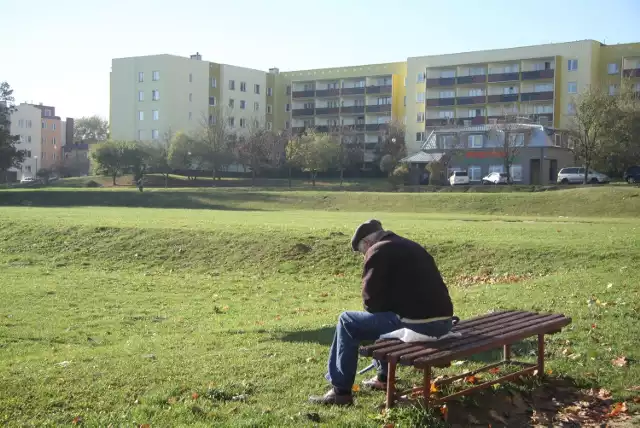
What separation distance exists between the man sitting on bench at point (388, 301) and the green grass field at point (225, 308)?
1.28 ft

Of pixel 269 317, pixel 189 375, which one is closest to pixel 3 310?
pixel 269 317

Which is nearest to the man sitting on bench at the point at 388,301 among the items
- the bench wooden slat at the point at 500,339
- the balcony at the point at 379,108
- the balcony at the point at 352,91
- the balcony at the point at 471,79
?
the bench wooden slat at the point at 500,339

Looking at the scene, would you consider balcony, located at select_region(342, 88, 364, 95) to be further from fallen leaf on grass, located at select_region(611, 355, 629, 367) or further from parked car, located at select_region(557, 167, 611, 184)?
fallen leaf on grass, located at select_region(611, 355, 629, 367)

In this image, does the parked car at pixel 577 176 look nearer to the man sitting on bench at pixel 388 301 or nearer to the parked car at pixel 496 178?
the parked car at pixel 496 178

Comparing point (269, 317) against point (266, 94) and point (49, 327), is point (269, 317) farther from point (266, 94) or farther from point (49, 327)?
point (266, 94)

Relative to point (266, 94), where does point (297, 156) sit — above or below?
below

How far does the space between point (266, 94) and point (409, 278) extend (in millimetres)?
120725

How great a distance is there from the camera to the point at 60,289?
18.6 m

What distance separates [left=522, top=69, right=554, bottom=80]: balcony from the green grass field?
244 ft

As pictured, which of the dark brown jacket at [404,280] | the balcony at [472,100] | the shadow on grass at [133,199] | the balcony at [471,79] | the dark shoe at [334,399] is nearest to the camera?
the dark brown jacket at [404,280]

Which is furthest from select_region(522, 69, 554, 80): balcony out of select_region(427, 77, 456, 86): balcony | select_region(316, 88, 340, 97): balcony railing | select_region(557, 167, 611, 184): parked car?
select_region(316, 88, 340, 97): balcony railing

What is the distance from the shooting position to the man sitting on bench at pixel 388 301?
689cm

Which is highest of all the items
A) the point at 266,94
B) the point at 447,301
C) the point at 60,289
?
the point at 266,94

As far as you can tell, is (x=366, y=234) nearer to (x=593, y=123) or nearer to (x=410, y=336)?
(x=410, y=336)
